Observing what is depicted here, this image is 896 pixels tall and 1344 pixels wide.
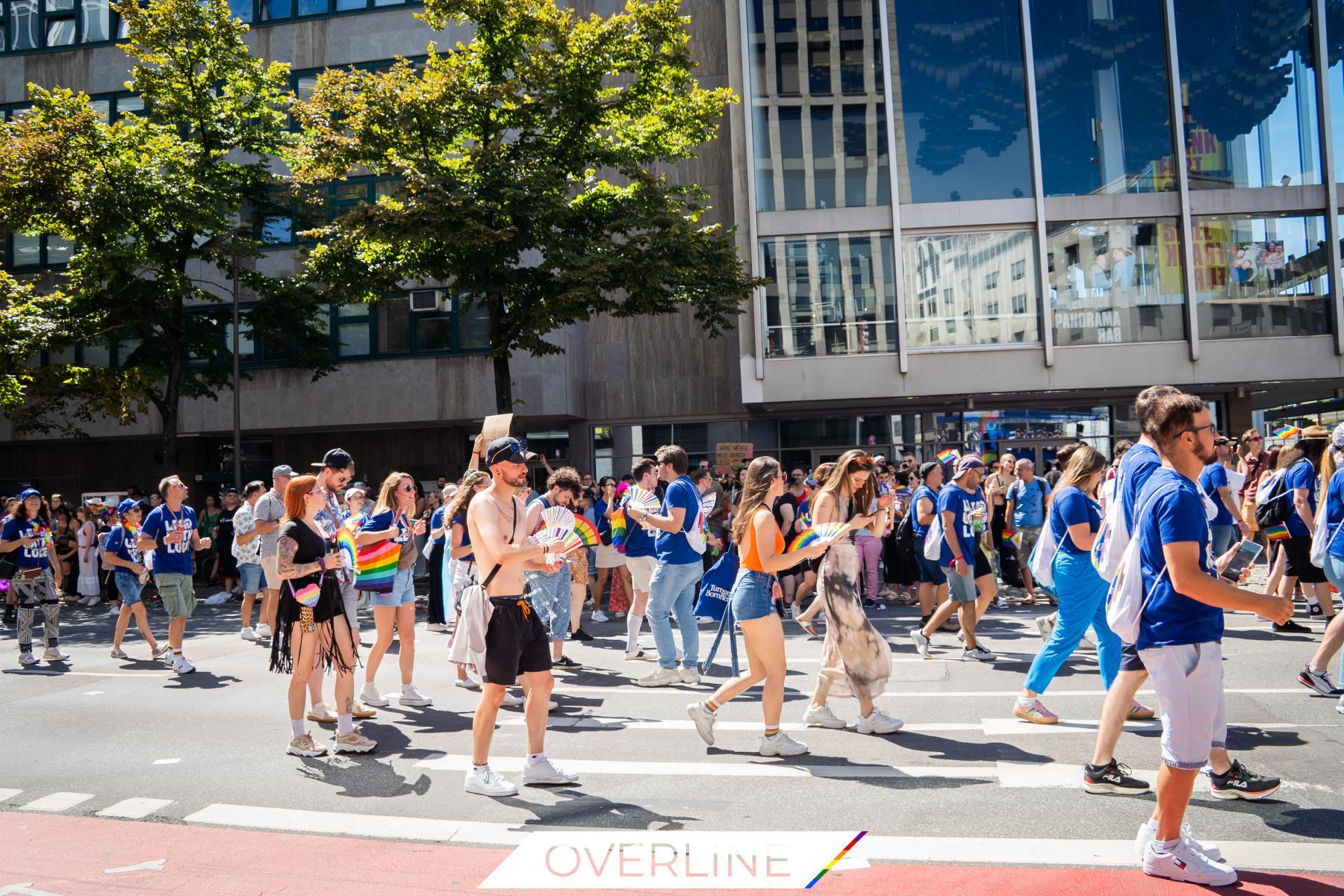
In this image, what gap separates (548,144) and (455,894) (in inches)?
642

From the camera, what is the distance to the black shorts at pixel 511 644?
232 inches

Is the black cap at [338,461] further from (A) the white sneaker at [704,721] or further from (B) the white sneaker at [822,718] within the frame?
(B) the white sneaker at [822,718]

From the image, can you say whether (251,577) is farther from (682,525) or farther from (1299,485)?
(1299,485)

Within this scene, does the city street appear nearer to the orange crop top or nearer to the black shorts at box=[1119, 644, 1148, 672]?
the black shorts at box=[1119, 644, 1148, 672]

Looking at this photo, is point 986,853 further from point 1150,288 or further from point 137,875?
point 1150,288

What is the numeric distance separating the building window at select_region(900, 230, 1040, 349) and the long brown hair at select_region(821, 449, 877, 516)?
17.6 m

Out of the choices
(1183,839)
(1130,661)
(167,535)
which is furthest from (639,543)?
(1183,839)

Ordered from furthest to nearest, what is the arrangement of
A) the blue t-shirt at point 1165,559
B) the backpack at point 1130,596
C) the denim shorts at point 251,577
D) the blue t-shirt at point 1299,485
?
the denim shorts at point 251,577 → the blue t-shirt at point 1299,485 → the backpack at point 1130,596 → the blue t-shirt at point 1165,559

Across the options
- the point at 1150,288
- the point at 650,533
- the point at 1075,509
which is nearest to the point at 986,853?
the point at 1075,509

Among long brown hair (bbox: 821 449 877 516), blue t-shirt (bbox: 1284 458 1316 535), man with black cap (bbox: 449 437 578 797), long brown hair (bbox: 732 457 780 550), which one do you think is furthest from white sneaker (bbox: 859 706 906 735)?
blue t-shirt (bbox: 1284 458 1316 535)

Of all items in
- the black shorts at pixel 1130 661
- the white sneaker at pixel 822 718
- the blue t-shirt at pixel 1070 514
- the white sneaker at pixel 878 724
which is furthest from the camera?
the white sneaker at pixel 822 718

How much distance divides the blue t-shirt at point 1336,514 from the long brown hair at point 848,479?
3.32 meters

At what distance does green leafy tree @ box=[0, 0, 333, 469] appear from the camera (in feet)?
68.9

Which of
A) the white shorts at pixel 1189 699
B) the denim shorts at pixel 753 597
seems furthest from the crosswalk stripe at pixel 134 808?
the white shorts at pixel 1189 699
